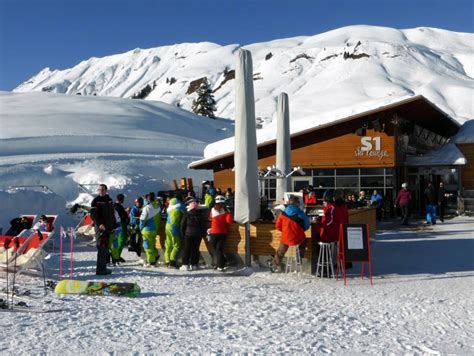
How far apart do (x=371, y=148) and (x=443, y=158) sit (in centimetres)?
307

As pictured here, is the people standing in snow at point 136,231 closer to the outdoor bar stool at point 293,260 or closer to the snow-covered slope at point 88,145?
the outdoor bar stool at point 293,260

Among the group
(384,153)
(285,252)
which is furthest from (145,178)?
(285,252)

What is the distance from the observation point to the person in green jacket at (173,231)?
10.3m

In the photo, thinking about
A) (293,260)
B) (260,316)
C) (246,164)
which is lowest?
(260,316)

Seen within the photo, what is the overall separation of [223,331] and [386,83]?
340ft

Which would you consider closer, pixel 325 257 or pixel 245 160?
pixel 325 257

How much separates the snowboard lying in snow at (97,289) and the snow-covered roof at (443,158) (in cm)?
1769

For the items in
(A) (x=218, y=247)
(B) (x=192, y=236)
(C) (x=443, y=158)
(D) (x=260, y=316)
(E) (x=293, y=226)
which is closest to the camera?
(D) (x=260, y=316)

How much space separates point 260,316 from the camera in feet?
21.0

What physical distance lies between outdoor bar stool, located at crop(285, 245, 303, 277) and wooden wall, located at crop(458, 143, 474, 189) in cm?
1601

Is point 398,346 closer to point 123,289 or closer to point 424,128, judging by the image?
point 123,289

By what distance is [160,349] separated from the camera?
202 inches

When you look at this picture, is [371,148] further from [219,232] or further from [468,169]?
[219,232]

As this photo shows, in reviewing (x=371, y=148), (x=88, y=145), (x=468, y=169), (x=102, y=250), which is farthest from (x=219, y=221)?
(x=88, y=145)
